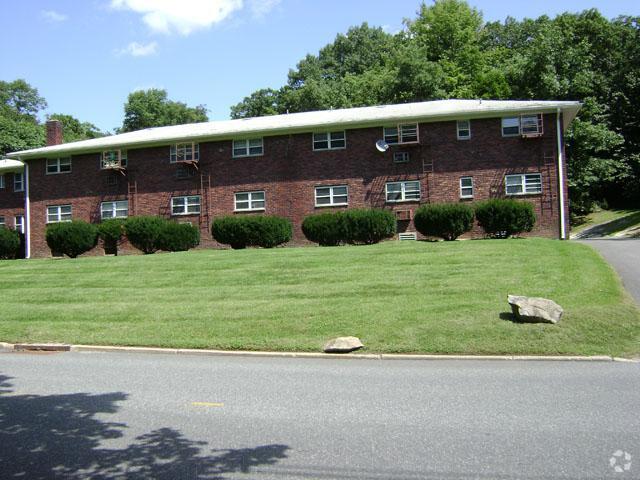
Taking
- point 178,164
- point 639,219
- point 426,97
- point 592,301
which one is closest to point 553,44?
point 426,97

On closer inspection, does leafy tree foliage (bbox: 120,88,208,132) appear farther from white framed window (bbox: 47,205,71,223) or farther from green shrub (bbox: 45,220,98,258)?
green shrub (bbox: 45,220,98,258)

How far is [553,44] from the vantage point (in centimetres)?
4203

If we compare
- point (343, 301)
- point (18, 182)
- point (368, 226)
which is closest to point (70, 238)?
point (18, 182)

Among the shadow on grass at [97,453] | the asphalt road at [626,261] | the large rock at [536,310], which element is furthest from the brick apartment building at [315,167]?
the shadow on grass at [97,453]

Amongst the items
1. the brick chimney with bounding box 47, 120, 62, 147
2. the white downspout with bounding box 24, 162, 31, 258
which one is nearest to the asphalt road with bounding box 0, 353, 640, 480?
the white downspout with bounding box 24, 162, 31, 258

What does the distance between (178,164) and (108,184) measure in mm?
4847

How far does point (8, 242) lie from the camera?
32.3 meters

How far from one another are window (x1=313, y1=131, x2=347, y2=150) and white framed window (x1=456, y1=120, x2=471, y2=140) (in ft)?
19.7

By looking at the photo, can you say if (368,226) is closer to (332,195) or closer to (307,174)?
(332,195)

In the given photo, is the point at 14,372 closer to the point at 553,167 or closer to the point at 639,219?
the point at 553,167

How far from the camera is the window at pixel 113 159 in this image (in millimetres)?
33559

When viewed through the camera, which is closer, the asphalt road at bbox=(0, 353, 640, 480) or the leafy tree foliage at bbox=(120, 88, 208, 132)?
the asphalt road at bbox=(0, 353, 640, 480)

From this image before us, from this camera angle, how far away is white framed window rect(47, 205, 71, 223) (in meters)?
34.7

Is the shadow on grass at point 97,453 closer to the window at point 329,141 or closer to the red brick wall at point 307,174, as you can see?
the red brick wall at point 307,174
